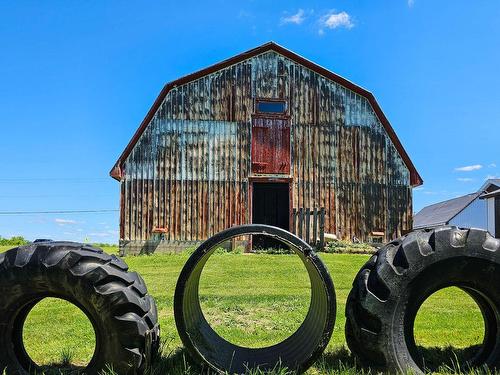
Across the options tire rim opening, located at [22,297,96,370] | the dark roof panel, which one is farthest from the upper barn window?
the dark roof panel

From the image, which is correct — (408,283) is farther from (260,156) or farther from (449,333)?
(260,156)

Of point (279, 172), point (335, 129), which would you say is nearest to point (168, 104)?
point (279, 172)

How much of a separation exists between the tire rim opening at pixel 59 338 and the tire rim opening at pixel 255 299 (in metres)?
1.53

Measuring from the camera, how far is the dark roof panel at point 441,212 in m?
42.3

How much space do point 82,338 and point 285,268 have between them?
283 inches

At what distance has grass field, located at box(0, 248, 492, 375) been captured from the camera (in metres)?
4.55

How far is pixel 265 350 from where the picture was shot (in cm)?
442

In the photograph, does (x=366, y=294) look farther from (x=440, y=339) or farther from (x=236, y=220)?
(x=236, y=220)

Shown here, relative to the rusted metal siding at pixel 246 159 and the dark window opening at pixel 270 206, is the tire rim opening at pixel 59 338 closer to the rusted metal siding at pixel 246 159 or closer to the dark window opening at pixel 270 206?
the rusted metal siding at pixel 246 159

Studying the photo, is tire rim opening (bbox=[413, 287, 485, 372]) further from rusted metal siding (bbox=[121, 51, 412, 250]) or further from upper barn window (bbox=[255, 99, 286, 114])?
upper barn window (bbox=[255, 99, 286, 114])

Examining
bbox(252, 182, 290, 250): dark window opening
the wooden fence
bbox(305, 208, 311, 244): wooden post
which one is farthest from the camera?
bbox(252, 182, 290, 250): dark window opening

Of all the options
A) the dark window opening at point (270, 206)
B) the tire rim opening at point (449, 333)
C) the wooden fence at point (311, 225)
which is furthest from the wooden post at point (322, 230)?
the tire rim opening at point (449, 333)

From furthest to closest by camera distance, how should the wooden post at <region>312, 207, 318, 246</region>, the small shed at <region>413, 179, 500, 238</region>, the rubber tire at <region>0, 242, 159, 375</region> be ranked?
the small shed at <region>413, 179, 500, 238</region> < the wooden post at <region>312, 207, 318, 246</region> < the rubber tire at <region>0, 242, 159, 375</region>

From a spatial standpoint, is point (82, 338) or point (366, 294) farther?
point (82, 338)
